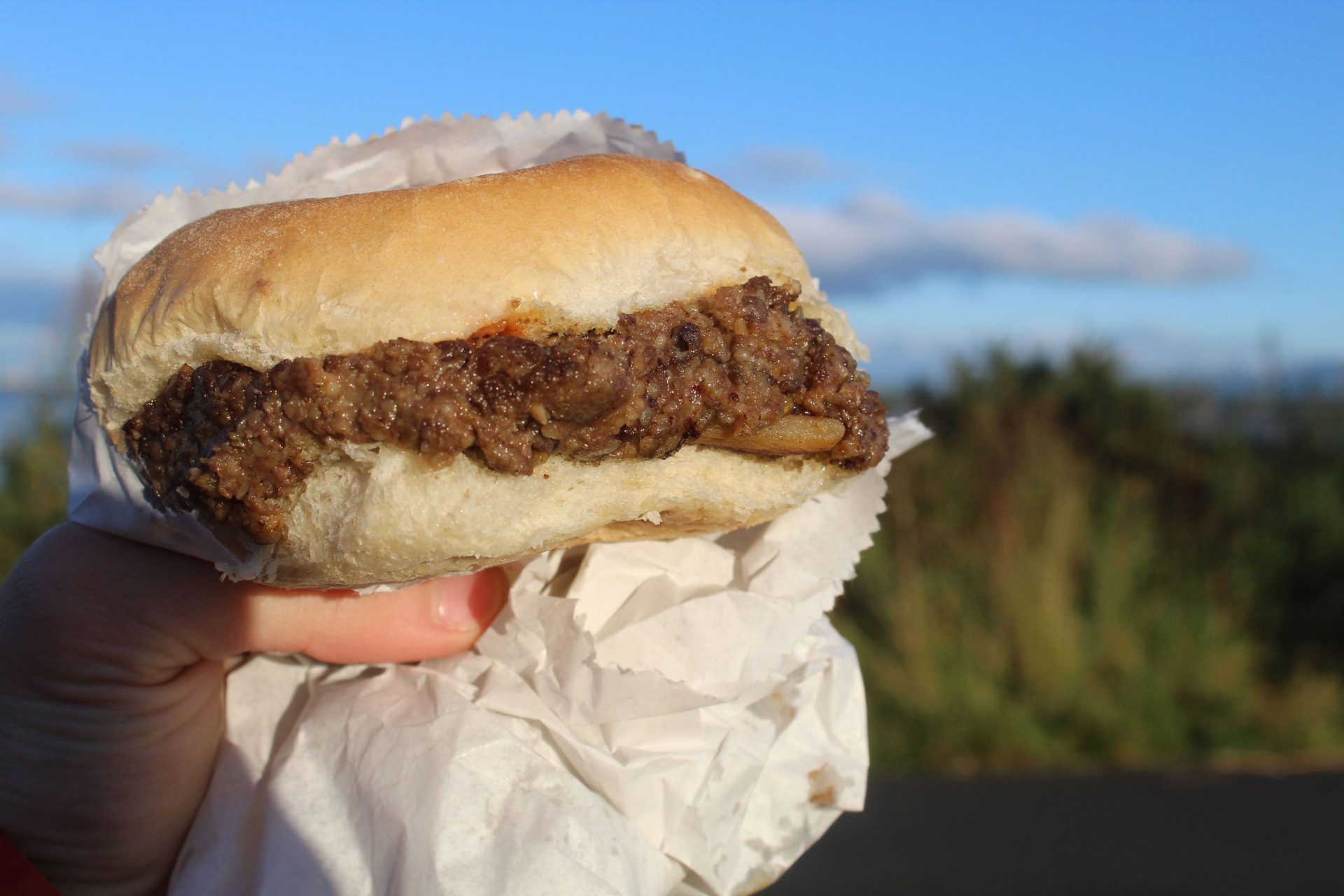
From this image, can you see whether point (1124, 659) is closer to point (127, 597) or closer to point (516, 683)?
point (516, 683)

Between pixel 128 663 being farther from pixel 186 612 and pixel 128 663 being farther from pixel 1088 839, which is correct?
pixel 1088 839

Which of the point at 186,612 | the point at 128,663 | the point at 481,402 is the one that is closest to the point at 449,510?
the point at 481,402

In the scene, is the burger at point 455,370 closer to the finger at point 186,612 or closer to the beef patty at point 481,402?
the beef patty at point 481,402

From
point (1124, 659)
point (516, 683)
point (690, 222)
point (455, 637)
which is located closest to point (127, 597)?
point (455, 637)

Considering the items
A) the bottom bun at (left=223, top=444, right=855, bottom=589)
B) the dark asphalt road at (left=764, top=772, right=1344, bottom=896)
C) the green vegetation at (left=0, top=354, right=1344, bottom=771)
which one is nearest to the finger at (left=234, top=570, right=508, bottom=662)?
the bottom bun at (left=223, top=444, right=855, bottom=589)

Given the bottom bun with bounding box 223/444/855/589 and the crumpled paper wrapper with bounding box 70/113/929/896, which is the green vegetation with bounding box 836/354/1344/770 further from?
the bottom bun with bounding box 223/444/855/589
